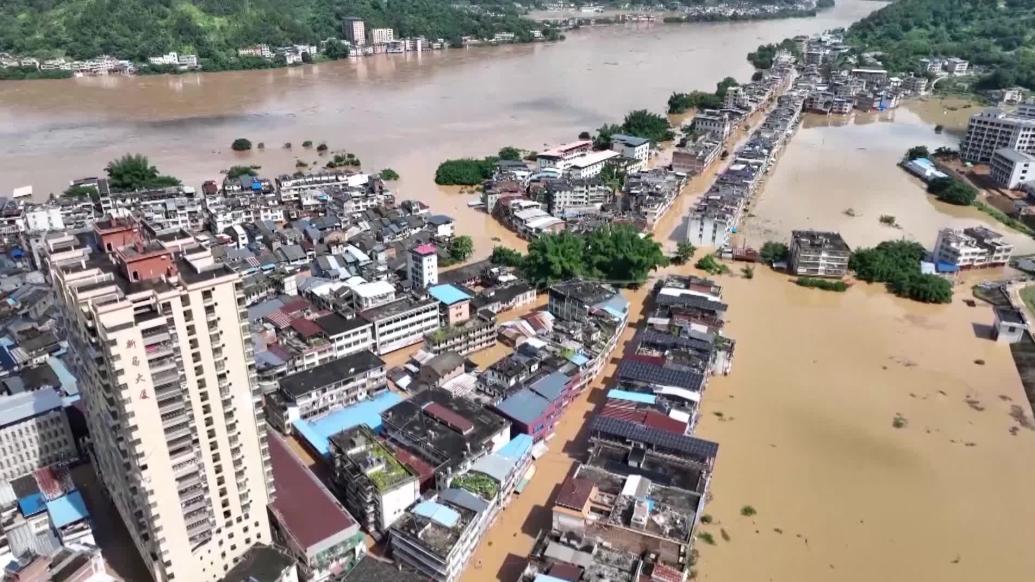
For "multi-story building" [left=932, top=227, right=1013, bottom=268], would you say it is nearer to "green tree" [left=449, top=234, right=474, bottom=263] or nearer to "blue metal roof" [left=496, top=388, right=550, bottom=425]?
"green tree" [left=449, top=234, right=474, bottom=263]

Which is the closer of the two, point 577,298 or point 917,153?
point 577,298

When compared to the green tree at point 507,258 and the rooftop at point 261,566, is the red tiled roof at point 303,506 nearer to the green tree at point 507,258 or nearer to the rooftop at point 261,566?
the rooftop at point 261,566

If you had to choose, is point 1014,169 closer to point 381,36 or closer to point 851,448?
point 851,448

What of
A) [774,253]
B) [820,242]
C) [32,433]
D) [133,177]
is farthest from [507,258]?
[133,177]

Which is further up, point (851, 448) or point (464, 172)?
point (464, 172)

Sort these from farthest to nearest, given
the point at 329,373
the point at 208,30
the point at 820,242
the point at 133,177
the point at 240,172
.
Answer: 1. the point at 208,30
2. the point at 240,172
3. the point at 133,177
4. the point at 820,242
5. the point at 329,373
